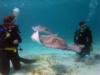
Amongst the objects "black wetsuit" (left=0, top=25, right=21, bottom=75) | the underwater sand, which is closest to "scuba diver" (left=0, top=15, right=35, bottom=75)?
"black wetsuit" (left=0, top=25, right=21, bottom=75)

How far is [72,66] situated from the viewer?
838 centimetres

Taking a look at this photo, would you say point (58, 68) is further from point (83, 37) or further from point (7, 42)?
point (7, 42)

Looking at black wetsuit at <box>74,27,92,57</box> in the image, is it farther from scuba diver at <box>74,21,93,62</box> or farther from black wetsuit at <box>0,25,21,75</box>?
black wetsuit at <box>0,25,21,75</box>

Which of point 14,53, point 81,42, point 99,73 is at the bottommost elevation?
point 99,73

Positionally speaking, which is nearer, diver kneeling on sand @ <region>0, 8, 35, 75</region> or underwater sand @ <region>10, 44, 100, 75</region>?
diver kneeling on sand @ <region>0, 8, 35, 75</region>

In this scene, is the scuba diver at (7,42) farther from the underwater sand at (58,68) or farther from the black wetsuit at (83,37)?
the black wetsuit at (83,37)

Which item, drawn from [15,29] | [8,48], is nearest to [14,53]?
[8,48]

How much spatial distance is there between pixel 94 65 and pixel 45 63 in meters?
1.78

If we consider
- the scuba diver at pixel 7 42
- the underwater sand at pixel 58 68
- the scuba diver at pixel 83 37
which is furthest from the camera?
the scuba diver at pixel 83 37

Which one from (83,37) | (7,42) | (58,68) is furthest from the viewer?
(83,37)

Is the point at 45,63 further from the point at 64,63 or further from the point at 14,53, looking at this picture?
the point at 14,53

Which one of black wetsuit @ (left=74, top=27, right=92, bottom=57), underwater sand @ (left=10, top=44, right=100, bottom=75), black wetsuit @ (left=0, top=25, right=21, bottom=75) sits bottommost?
underwater sand @ (left=10, top=44, right=100, bottom=75)

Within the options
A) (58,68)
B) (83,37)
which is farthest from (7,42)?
(83,37)

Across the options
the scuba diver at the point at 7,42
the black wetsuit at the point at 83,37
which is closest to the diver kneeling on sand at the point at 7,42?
the scuba diver at the point at 7,42
